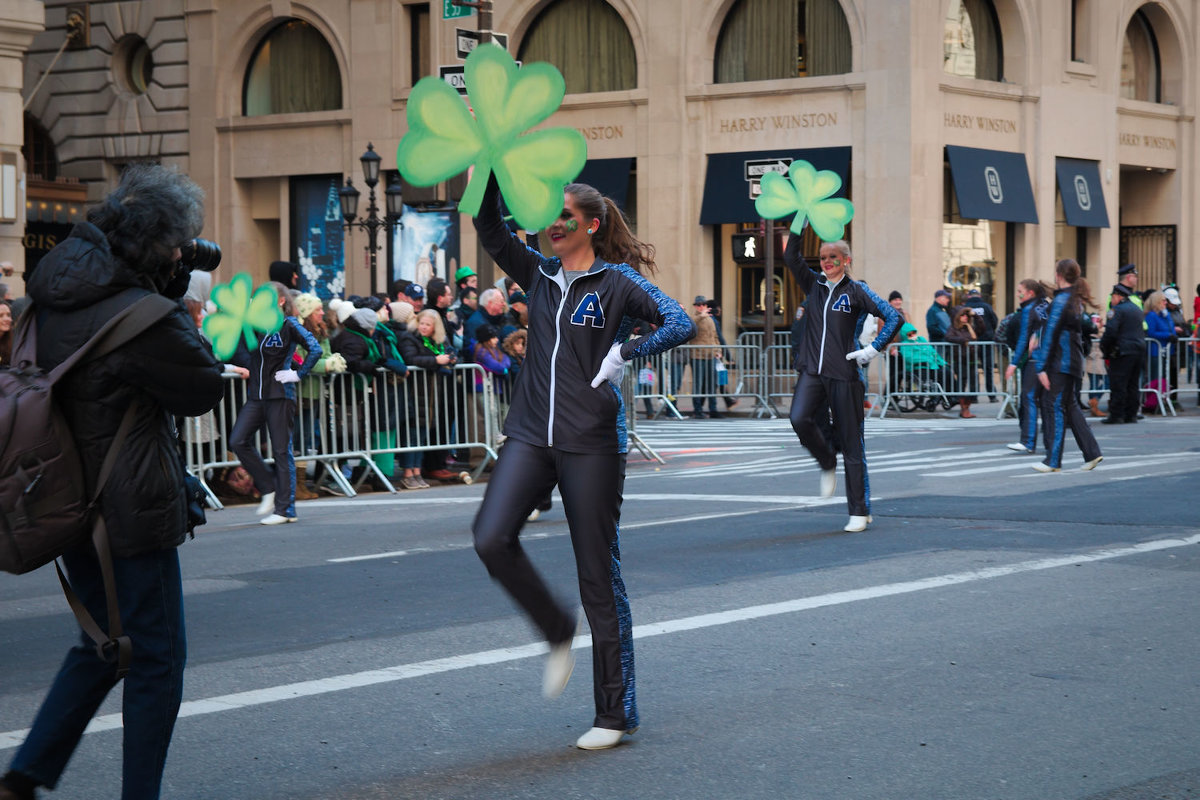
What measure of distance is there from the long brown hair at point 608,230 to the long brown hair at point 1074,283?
32.8 ft

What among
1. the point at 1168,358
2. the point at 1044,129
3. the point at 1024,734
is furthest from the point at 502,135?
the point at 1044,129

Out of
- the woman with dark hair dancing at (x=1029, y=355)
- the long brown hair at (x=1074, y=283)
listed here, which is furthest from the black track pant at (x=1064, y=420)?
the long brown hair at (x=1074, y=283)

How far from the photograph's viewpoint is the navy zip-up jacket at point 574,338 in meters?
5.54

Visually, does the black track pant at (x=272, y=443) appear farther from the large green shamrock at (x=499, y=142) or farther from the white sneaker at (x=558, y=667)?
the large green shamrock at (x=499, y=142)

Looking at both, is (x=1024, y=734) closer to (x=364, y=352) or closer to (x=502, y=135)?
(x=502, y=135)

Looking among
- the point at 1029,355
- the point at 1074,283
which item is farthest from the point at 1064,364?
the point at 1029,355

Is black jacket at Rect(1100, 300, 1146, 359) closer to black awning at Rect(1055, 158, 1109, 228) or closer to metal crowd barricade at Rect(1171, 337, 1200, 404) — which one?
metal crowd barricade at Rect(1171, 337, 1200, 404)

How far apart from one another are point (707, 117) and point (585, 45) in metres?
3.22

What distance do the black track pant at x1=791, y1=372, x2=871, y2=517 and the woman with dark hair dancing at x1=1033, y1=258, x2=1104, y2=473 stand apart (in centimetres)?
452

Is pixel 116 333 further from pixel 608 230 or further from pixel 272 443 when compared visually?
pixel 272 443

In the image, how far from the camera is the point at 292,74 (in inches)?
1385

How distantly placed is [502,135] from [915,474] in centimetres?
1035

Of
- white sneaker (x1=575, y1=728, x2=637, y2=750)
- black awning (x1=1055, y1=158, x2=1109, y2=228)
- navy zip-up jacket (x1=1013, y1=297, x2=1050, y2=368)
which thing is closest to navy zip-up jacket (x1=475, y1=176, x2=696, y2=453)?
white sneaker (x1=575, y1=728, x2=637, y2=750)

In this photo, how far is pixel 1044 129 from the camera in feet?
106
